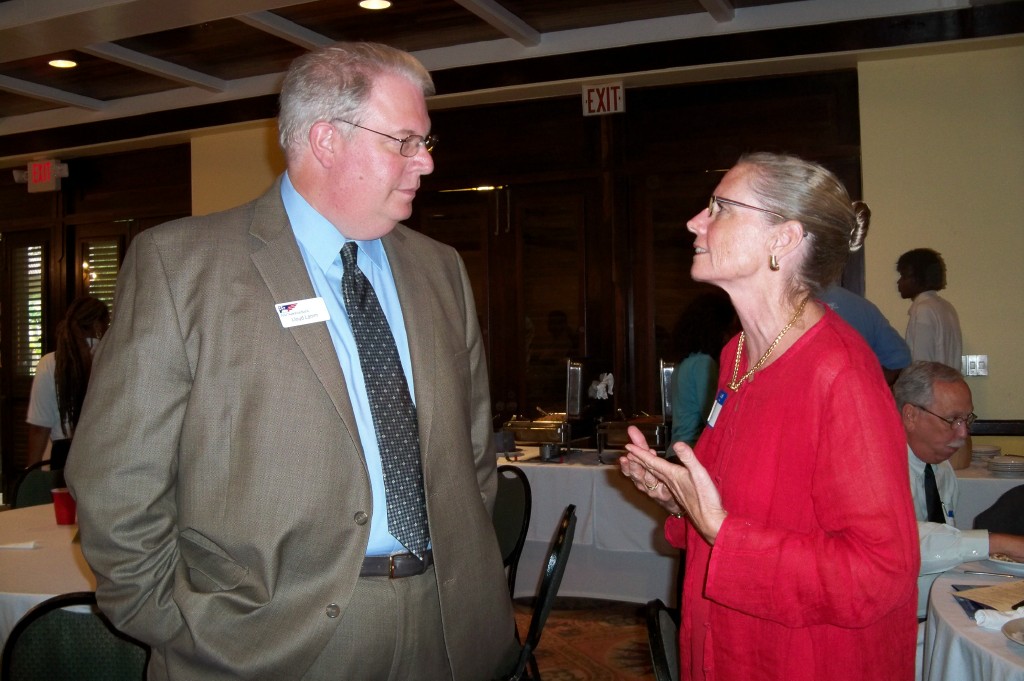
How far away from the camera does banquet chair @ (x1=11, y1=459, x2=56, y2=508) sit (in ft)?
12.3

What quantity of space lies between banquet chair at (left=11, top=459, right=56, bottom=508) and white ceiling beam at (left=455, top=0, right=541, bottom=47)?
3.43 meters

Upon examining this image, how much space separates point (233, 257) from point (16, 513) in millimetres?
2504

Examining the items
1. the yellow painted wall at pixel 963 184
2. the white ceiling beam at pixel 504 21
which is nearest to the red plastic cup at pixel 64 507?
the white ceiling beam at pixel 504 21

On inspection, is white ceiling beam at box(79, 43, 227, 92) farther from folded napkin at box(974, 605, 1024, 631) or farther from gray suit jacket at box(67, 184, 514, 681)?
folded napkin at box(974, 605, 1024, 631)

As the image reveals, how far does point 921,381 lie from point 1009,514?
0.49m

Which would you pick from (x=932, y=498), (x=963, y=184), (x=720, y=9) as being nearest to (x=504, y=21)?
(x=720, y=9)

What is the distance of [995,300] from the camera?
5.57 m

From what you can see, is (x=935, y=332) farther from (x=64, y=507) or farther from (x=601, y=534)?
(x=64, y=507)

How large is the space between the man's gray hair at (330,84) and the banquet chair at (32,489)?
2.85 meters

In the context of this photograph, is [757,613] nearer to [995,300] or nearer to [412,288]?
[412,288]

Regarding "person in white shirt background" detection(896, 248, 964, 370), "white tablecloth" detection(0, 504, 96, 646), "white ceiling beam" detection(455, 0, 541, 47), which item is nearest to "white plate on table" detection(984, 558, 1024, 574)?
"white tablecloth" detection(0, 504, 96, 646)

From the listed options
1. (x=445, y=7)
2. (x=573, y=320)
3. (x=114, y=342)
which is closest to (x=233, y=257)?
(x=114, y=342)

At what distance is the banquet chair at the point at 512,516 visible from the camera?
3.25m

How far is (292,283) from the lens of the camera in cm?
149
